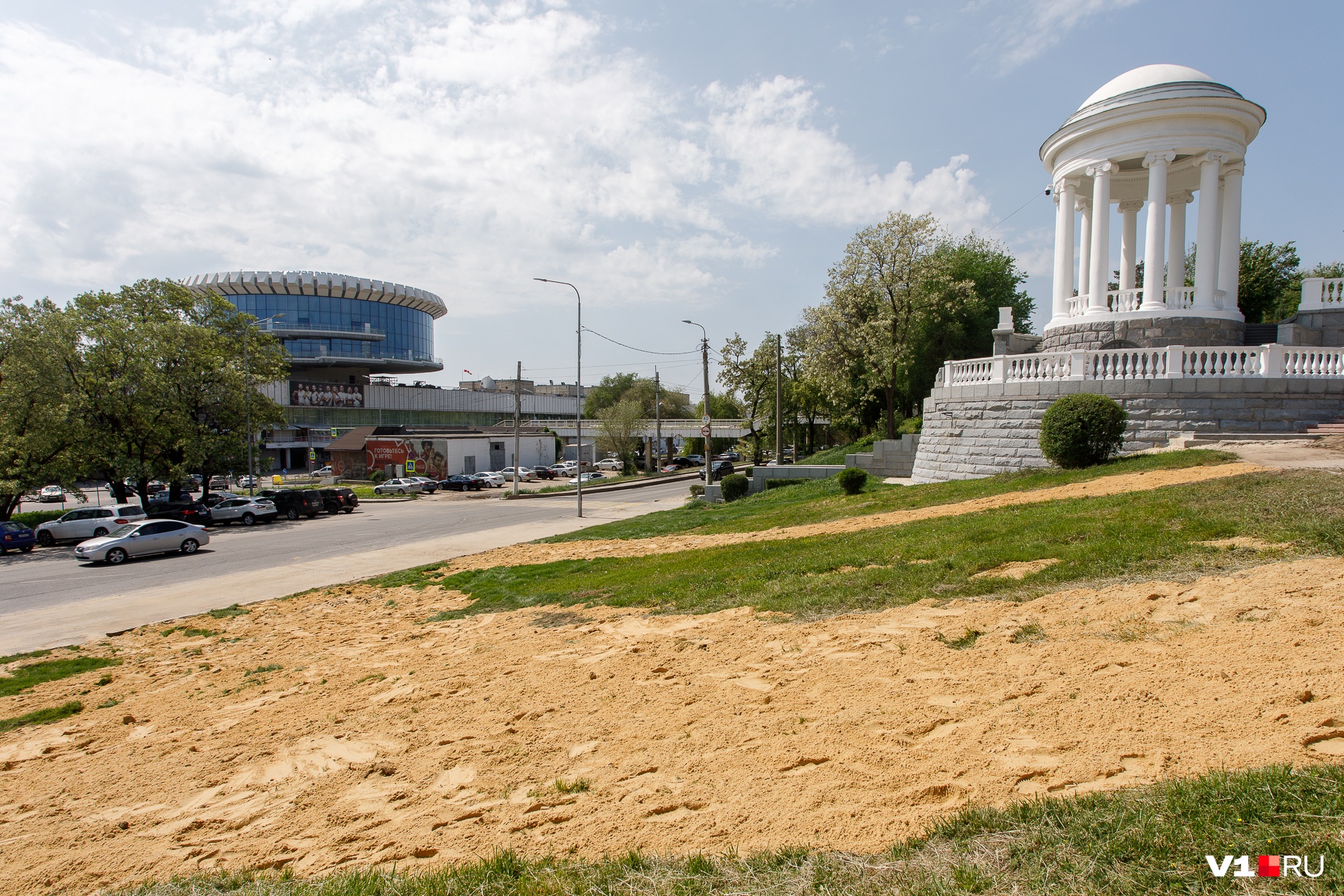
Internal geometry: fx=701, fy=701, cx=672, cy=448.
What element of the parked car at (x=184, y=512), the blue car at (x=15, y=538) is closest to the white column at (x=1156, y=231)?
the parked car at (x=184, y=512)

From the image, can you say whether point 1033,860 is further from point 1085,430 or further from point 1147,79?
point 1147,79

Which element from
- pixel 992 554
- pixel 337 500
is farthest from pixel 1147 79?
pixel 337 500

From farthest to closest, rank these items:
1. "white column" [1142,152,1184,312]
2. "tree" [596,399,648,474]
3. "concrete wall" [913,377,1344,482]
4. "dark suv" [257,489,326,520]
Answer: "tree" [596,399,648,474]
"dark suv" [257,489,326,520]
"white column" [1142,152,1184,312]
"concrete wall" [913,377,1344,482]

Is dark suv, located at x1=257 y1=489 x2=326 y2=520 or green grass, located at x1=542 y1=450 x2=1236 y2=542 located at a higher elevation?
green grass, located at x1=542 y1=450 x2=1236 y2=542

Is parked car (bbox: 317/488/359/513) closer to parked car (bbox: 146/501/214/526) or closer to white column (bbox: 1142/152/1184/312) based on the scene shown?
parked car (bbox: 146/501/214/526)

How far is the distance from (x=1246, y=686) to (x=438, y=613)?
11080 mm

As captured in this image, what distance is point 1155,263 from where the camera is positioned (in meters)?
20.8

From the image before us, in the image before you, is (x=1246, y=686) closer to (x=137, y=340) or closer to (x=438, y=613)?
(x=438, y=613)

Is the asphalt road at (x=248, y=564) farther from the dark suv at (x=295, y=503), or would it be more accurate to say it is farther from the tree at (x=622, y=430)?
the tree at (x=622, y=430)

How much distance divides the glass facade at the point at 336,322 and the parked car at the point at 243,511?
195ft

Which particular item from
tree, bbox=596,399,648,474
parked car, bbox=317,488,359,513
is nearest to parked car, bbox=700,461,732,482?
tree, bbox=596,399,648,474

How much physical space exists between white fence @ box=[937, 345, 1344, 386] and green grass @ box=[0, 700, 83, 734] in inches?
792

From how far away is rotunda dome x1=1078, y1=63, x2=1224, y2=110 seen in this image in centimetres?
2142

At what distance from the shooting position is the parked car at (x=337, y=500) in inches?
1618
